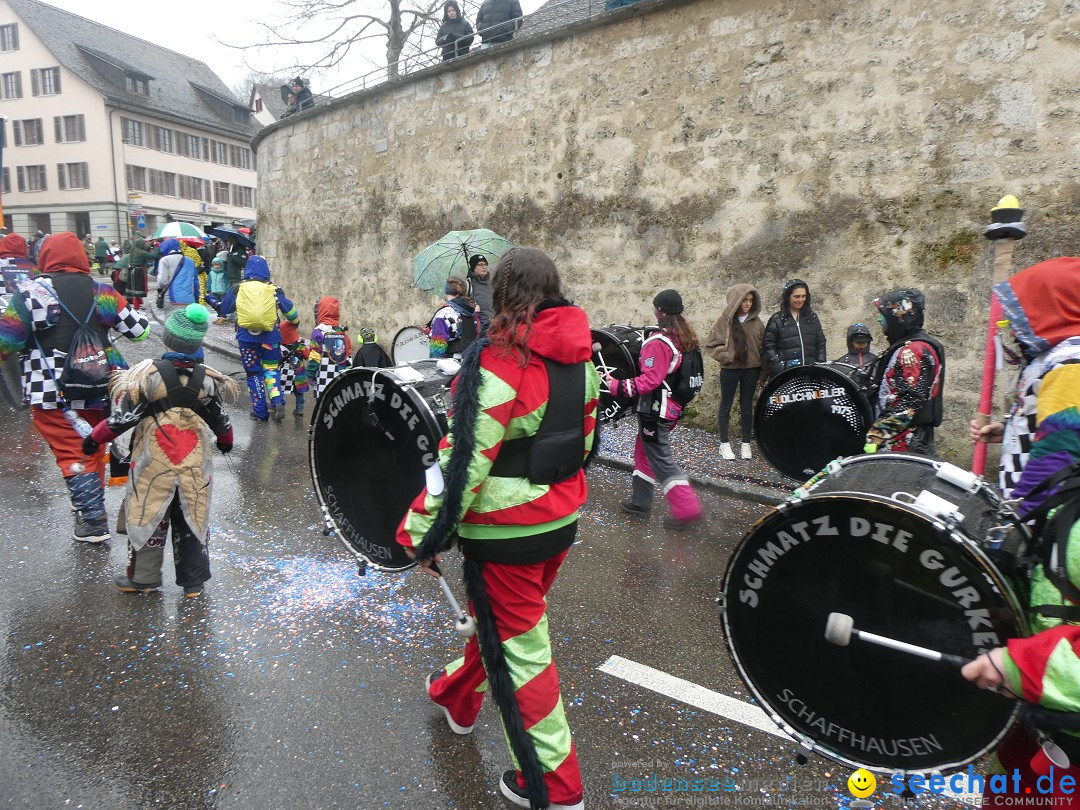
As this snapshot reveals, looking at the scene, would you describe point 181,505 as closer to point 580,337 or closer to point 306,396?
point 580,337

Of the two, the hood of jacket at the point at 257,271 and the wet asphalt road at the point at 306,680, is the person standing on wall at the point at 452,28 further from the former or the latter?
the wet asphalt road at the point at 306,680

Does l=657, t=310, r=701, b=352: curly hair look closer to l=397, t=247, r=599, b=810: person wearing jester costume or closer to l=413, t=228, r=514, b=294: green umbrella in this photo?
l=397, t=247, r=599, b=810: person wearing jester costume

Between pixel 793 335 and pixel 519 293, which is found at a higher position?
pixel 519 293


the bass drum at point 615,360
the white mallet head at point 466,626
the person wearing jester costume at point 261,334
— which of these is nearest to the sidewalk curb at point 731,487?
the bass drum at point 615,360

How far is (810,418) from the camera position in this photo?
5.46 m

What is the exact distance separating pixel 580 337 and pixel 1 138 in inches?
388

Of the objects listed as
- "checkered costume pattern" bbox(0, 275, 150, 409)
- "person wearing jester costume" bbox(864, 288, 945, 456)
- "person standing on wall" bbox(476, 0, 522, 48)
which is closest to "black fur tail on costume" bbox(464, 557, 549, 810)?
"person wearing jester costume" bbox(864, 288, 945, 456)

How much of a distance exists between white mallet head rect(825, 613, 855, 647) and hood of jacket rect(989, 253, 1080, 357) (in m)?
1.14

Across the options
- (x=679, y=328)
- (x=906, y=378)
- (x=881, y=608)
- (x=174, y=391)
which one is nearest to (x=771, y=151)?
(x=679, y=328)

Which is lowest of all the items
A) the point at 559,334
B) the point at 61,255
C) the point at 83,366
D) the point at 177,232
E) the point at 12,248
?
the point at 83,366

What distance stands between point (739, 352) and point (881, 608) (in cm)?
543

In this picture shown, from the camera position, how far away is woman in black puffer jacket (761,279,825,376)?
22.8 ft

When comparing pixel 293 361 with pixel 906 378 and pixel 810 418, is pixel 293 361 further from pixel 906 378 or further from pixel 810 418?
pixel 906 378

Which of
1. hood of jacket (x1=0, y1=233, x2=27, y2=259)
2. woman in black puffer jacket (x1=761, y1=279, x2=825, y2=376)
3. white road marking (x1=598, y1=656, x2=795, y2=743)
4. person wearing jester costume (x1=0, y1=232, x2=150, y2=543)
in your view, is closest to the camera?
white road marking (x1=598, y1=656, x2=795, y2=743)
